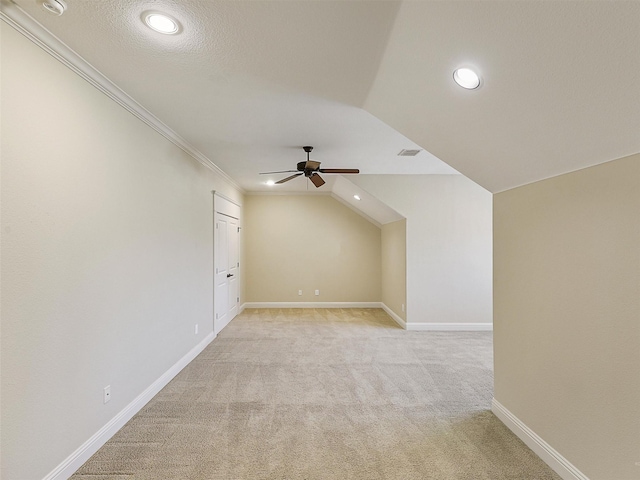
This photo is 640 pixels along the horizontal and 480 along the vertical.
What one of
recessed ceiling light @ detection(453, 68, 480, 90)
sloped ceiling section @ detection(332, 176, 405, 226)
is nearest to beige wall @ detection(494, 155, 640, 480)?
recessed ceiling light @ detection(453, 68, 480, 90)

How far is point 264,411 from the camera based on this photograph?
293 centimetres

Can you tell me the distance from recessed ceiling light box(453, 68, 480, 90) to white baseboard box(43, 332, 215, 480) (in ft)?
9.86

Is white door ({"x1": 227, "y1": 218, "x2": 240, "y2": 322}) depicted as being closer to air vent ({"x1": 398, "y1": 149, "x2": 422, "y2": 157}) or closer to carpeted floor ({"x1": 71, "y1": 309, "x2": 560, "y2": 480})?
carpeted floor ({"x1": 71, "y1": 309, "x2": 560, "y2": 480})

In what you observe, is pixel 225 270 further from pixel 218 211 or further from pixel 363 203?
pixel 363 203

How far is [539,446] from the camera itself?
229 cm

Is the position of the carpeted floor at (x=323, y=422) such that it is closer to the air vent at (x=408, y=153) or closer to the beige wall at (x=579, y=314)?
the beige wall at (x=579, y=314)

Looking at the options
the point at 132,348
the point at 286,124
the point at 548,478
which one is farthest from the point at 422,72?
the point at 132,348

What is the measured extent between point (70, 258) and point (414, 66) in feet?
7.31

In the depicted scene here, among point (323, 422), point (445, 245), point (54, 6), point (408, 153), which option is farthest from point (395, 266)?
point (54, 6)

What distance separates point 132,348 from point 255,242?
16.3 ft

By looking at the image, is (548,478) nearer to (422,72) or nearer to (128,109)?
(422,72)

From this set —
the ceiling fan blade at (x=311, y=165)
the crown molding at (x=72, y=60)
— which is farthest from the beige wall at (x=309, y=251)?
the crown molding at (x=72, y=60)

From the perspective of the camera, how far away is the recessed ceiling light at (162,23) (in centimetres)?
172

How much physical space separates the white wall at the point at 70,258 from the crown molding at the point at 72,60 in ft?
0.15
